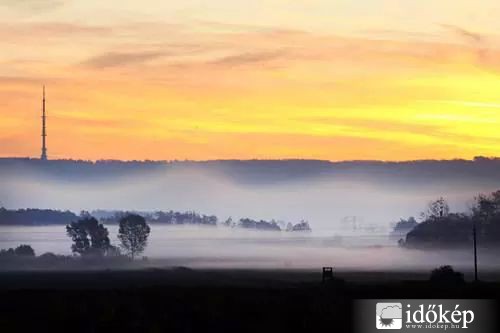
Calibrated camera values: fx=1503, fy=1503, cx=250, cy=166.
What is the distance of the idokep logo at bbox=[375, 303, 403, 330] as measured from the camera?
57.5m

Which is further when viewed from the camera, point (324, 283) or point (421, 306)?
point (324, 283)

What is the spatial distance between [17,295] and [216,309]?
31.2 meters

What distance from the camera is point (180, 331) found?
70.6m

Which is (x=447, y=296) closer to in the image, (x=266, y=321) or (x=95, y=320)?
(x=266, y=321)

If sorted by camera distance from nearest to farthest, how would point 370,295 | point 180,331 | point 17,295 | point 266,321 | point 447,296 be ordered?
point 180,331 < point 266,321 < point 447,296 < point 370,295 < point 17,295

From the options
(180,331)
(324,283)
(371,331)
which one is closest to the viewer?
(371,331)

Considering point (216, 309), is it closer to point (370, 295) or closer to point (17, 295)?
point (370, 295)

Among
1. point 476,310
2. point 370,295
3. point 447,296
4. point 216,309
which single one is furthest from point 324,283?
point 476,310

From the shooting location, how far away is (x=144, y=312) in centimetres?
7825


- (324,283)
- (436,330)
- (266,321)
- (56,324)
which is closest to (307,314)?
(266,321)

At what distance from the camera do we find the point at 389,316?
59688mm

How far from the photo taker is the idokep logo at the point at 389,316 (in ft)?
189

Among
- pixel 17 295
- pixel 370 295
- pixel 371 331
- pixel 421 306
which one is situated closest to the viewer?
pixel 371 331

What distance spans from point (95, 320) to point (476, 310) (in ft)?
61.3
